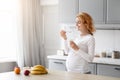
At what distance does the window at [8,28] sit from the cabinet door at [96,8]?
4.61 ft

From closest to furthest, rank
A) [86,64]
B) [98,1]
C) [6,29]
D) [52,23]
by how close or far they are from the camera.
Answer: [86,64] < [98,1] < [6,29] < [52,23]

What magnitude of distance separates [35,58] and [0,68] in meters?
0.78

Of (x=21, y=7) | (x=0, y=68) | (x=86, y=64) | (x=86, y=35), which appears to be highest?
(x=21, y=7)

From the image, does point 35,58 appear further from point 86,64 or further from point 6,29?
point 86,64

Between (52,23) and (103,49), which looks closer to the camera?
(103,49)

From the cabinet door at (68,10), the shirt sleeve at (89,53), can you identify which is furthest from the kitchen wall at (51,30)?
the shirt sleeve at (89,53)

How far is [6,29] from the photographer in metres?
4.99

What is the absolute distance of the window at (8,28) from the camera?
16.1 ft

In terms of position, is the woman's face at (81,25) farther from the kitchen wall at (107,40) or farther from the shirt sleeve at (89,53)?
the kitchen wall at (107,40)

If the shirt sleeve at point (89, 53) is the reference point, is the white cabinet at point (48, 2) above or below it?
above

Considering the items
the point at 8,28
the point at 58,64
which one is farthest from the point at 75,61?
the point at 8,28

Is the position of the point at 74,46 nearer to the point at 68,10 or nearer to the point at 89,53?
the point at 89,53

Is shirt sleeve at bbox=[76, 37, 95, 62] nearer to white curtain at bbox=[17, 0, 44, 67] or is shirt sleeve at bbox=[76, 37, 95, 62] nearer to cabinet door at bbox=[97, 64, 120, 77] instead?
cabinet door at bbox=[97, 64, 120, 77]

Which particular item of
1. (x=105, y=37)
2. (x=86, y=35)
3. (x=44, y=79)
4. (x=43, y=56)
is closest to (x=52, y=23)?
(x=43, y=56)
